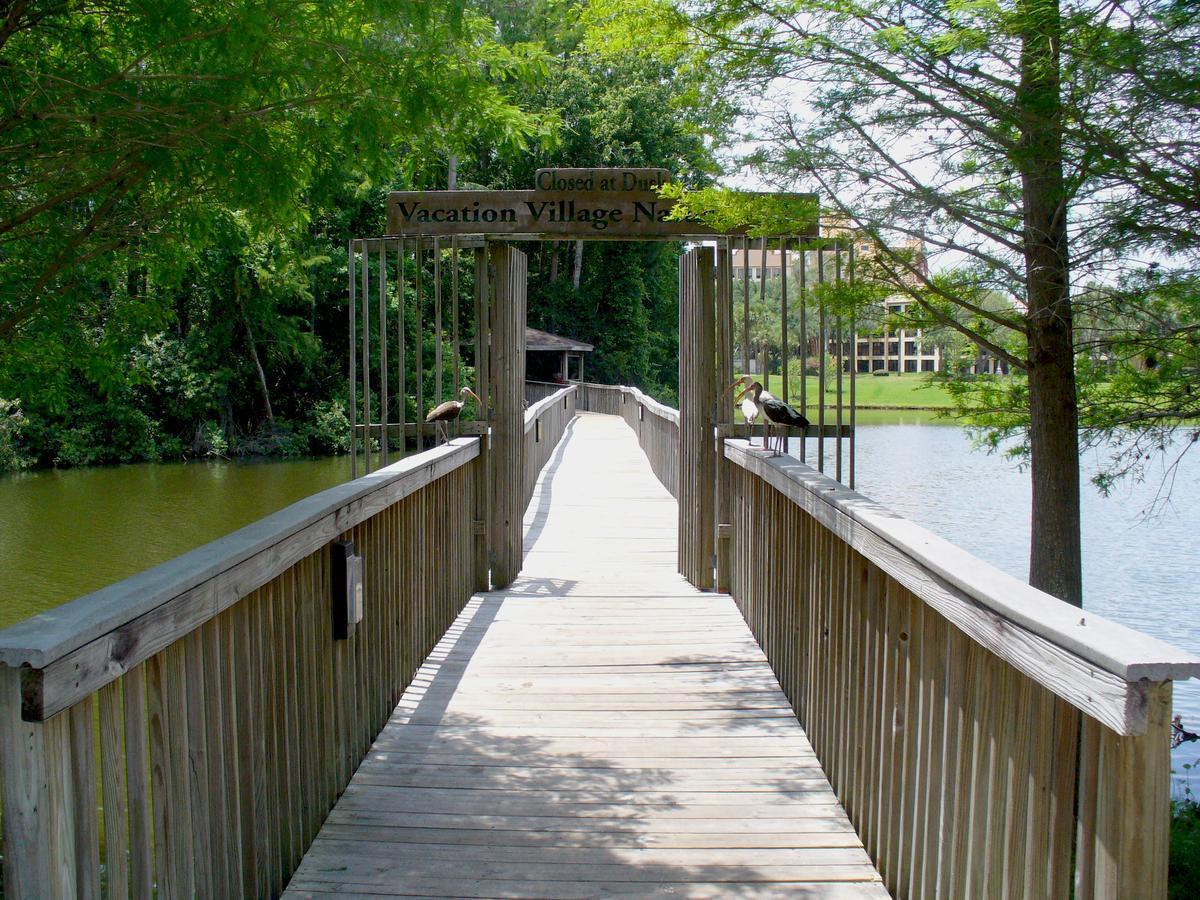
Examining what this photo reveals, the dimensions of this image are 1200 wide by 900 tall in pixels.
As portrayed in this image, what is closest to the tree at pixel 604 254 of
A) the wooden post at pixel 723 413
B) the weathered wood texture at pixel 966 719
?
the wooden post at pixel 723 413

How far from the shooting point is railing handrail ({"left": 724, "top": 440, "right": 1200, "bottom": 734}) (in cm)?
162

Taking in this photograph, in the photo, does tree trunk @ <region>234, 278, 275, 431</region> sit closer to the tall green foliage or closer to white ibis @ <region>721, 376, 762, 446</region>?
the tall green foliage

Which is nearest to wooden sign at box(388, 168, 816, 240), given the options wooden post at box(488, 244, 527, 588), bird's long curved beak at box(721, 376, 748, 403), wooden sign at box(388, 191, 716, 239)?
wooden sign at box(388, 191, 716, 239)

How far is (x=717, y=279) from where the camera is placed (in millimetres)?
7098

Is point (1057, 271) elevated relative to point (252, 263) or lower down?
lower down

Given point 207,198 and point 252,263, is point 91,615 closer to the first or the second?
point 207,198

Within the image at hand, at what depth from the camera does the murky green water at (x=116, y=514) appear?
46.3 ft

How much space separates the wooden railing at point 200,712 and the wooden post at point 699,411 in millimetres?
3164

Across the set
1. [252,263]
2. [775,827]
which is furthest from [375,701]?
[252,263]

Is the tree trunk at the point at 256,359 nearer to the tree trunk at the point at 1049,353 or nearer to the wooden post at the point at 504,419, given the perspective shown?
the wooden post at the point at 504,419

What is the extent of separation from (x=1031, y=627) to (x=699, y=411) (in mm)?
5348

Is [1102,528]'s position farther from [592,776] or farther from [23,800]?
[23,800]

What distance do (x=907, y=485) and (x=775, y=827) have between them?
16.5 meters

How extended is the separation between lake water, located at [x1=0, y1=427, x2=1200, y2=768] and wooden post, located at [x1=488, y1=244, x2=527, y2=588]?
3.20m
